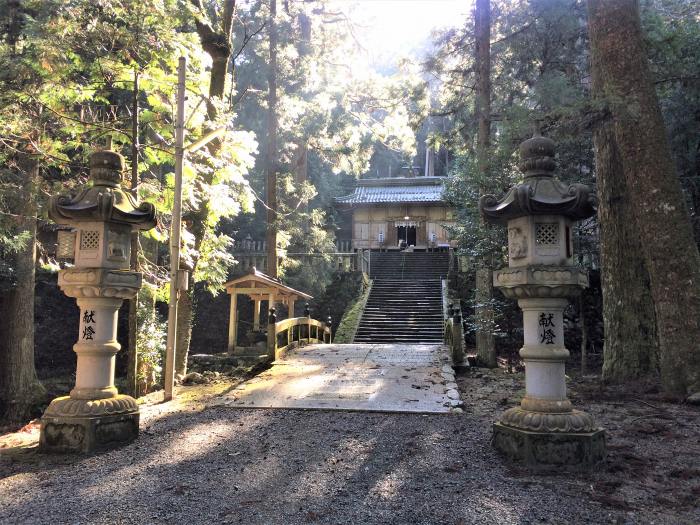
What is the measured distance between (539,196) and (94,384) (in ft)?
14.4

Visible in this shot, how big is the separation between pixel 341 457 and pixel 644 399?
4.07 metres

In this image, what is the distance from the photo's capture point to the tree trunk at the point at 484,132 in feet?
34.3

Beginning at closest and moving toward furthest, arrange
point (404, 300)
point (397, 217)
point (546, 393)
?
point (546, 393)
point (404, 300)
point (397, 217)

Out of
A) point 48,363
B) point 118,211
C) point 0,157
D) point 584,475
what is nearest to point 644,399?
point 584,475

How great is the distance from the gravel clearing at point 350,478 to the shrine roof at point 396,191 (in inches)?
894

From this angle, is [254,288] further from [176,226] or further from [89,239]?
[89,239]

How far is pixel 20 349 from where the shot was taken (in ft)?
33.8

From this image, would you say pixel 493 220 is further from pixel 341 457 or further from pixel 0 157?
pixel 0 157

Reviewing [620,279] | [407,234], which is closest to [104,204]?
[620,279]

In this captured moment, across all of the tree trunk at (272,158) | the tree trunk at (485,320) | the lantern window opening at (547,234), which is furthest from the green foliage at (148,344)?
the lantern window opening at (547,234)

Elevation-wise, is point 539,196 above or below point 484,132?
below

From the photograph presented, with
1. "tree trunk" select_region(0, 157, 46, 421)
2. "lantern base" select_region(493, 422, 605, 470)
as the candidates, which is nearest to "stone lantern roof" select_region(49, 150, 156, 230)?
"lantern base" select_region(493, 422, 605, 470)

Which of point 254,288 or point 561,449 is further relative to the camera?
point 254,288

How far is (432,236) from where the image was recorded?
27391mm
